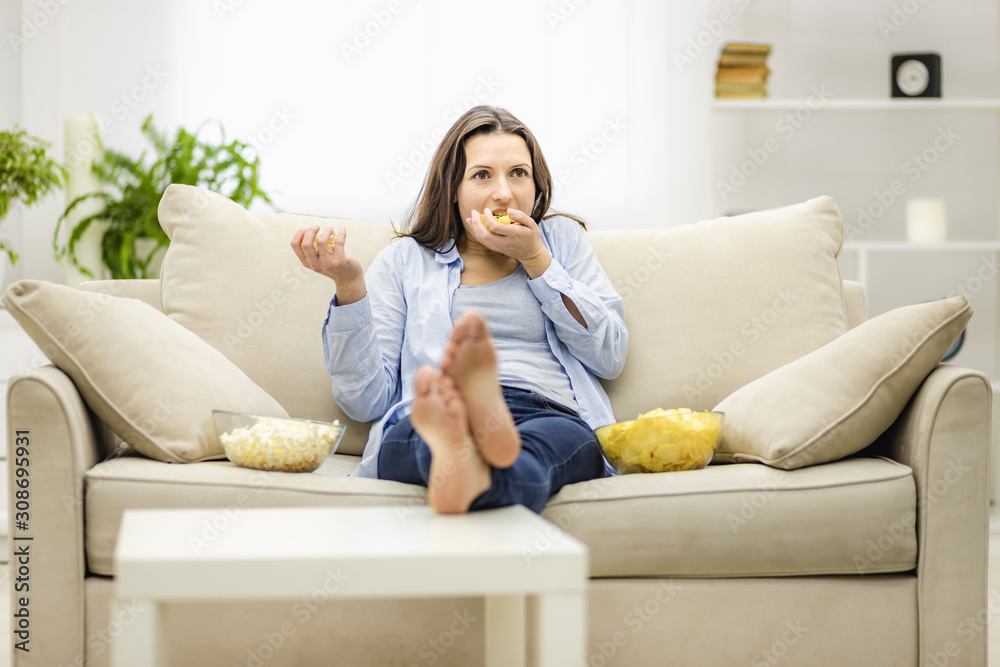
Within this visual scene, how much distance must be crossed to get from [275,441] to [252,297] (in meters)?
0.48

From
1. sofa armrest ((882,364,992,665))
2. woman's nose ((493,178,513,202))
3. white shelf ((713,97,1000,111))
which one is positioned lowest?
sofa armrest ((882,364,992,665))

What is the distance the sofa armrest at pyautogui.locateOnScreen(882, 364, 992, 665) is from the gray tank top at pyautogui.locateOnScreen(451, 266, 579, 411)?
0.59 m

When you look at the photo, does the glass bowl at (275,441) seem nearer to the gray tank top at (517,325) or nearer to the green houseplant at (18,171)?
the gray tank top at (517,325)

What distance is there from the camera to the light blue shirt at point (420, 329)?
58.1 inches

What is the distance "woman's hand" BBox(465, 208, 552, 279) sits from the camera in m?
1.53

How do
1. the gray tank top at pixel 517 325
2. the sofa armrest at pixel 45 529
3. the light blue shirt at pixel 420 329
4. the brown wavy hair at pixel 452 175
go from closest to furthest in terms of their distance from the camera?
the sofa armrest at pixel 45 529 < the light blue shirt at pixel 420 329 < the gray tank top at pixel 517 325 < the brown wavy hair at pixel 452 175

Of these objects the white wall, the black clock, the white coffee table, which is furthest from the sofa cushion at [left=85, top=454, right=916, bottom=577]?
the black clock

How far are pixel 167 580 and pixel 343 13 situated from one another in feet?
8.50

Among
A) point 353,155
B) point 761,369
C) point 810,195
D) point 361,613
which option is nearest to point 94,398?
point 361,613

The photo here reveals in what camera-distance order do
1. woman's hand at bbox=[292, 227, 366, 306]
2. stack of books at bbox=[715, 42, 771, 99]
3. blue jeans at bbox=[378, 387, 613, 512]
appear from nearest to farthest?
blue jeans at bbox=[378, 387, 613, 512] → woman's hand at bbox=[292, 227, 366, 306] → stack of books at bbox=[715, 42, 771, 99]

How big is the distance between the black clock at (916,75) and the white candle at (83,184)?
105 inches

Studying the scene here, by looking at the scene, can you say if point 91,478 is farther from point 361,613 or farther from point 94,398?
point 361,613

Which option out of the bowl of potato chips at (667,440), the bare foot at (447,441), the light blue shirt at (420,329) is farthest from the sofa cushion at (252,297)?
the bare foot at (447,441)

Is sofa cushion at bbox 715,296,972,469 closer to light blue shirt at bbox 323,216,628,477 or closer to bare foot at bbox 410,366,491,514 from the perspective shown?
light blue shirt at bbox 323,216,628,477
